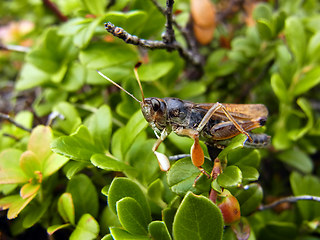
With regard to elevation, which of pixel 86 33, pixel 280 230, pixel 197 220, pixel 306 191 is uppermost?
pixel 86 33

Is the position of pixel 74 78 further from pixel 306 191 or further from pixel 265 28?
pixel 306 191

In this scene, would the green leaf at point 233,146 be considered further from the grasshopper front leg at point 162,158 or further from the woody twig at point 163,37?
the woody twig at point 163,37

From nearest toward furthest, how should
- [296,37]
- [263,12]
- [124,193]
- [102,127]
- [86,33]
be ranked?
[124,193] → [102,127] → [86,33] → [296,37] → [263,12]

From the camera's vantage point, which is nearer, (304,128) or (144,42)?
(144,42)

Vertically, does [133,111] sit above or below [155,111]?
below

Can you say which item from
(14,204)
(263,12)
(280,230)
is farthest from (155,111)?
(263,12)

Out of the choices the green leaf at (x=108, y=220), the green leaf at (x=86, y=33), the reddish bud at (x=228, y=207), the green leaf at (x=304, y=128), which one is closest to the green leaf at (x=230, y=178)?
the reddish bud at (x=228, y=207)
